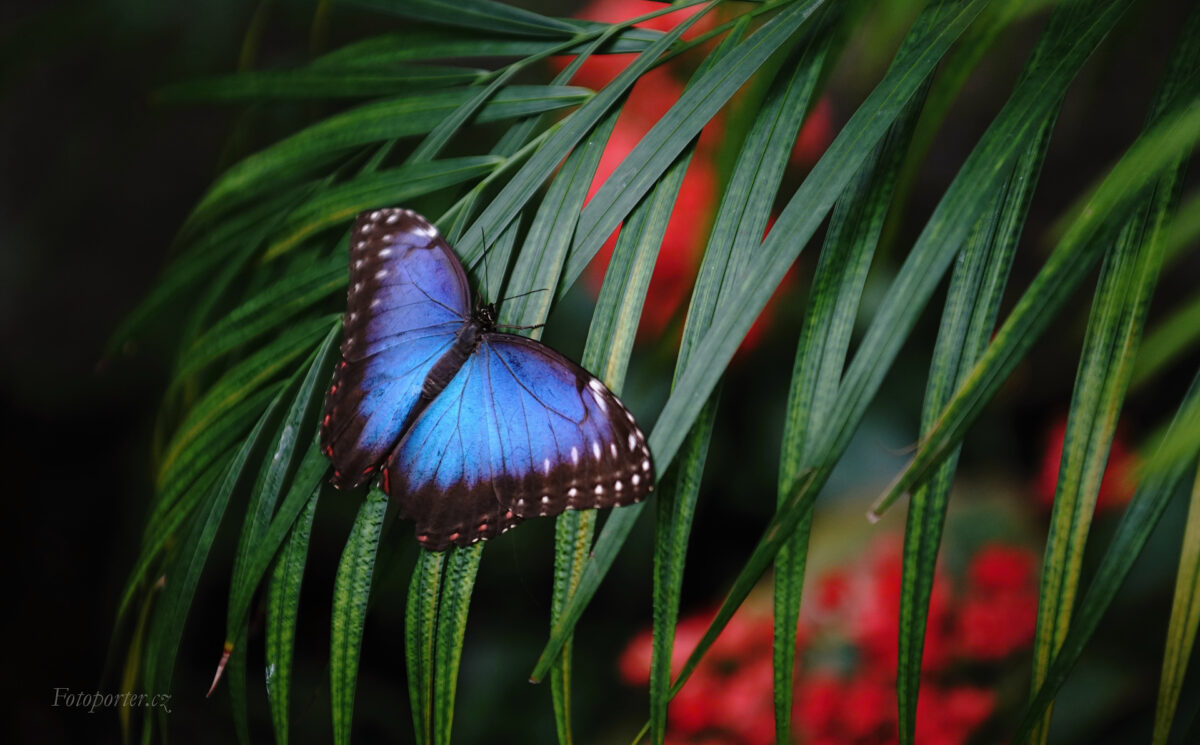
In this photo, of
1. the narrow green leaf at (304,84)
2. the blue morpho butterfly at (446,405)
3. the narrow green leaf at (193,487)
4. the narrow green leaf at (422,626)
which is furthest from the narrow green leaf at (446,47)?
the narrow green leaf at (422,626)

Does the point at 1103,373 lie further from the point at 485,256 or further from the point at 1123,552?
the point at 485,256

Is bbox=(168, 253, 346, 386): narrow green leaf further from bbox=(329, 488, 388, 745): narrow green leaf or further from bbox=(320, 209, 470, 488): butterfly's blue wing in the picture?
bbox=(329, 488, 388, 745): narrow green leaf

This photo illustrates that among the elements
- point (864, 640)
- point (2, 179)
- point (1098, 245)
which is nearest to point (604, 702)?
point (864, 640)

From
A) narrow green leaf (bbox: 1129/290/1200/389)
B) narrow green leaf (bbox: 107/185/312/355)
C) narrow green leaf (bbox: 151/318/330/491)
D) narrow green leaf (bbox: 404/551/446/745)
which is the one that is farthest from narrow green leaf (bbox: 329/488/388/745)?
narrow green leaf (bbox: 1129/290/1200/389)

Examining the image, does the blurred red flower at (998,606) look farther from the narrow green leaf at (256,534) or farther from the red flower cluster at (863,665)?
the narrow green leaf at (256,534)

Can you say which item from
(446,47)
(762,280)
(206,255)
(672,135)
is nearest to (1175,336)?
(762,280)
